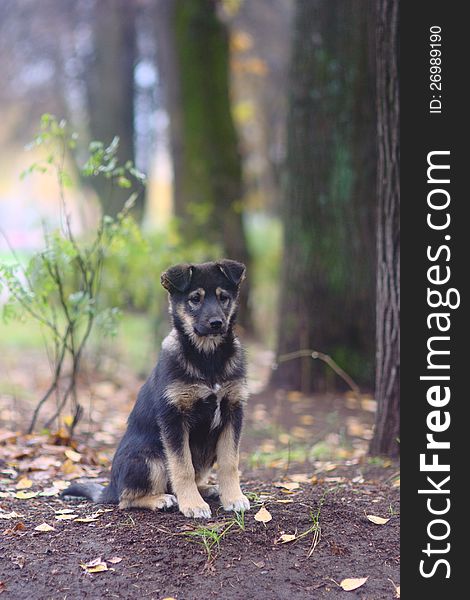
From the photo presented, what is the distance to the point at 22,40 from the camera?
76.8 ft

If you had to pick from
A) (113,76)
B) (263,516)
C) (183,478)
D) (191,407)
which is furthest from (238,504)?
(113,76)

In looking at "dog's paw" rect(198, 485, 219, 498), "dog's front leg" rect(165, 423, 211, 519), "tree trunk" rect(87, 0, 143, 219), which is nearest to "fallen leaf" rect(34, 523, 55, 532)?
"dog's front leg" rect(165, 423, 211, 519)

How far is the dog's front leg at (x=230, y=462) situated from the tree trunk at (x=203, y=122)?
371 inches

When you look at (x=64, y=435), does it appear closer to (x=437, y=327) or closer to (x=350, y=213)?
(x=437, y=327)

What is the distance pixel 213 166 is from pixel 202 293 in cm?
995

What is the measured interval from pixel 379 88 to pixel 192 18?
9527 millimetres

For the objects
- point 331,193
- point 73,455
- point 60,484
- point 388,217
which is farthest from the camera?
point 331,193

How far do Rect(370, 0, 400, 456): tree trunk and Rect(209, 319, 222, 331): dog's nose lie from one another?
1.91 metres

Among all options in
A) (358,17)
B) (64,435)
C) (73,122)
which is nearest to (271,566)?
(64,435)

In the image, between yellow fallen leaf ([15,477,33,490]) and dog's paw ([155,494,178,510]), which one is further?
yellow fallen leaf ([15,477,33,490])

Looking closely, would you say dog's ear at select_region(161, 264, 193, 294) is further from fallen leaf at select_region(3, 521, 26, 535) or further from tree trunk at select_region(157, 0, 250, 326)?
tree trunk at select_region(157, 0, 250, 326)

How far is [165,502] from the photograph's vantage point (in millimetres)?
5312

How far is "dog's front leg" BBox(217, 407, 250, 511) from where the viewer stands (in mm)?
5340

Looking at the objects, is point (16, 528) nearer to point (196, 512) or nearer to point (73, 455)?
point (196, 512)
